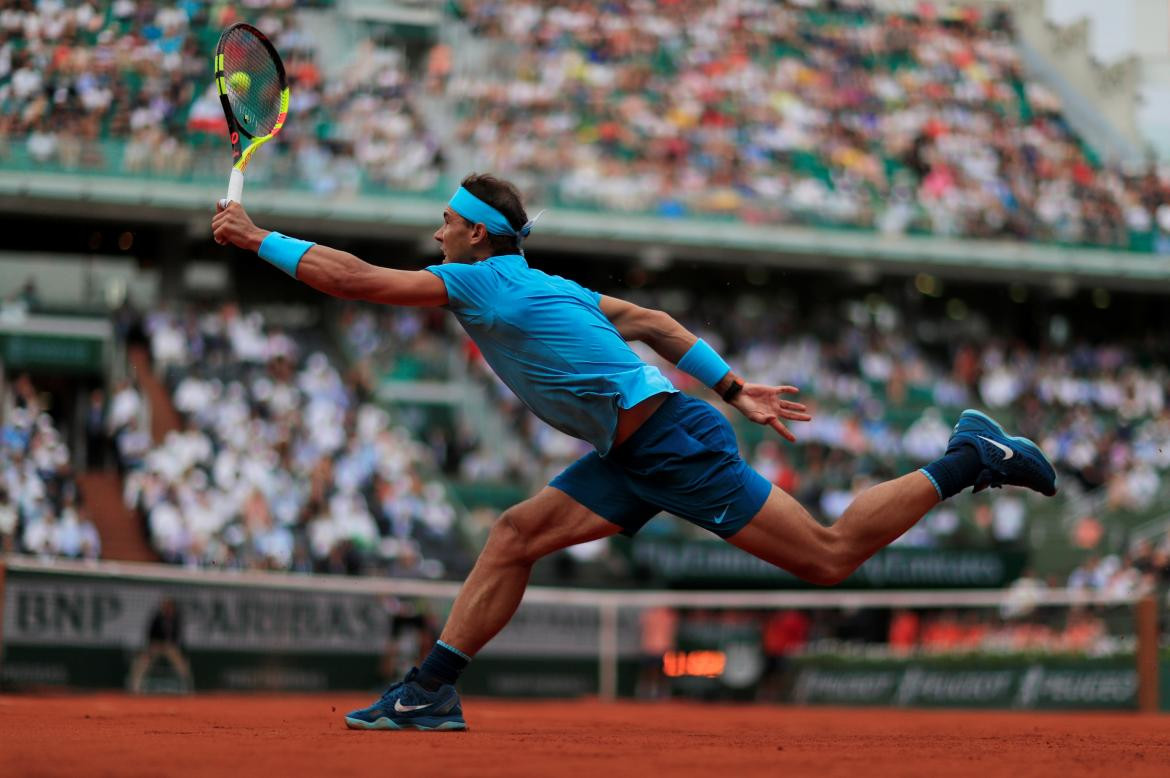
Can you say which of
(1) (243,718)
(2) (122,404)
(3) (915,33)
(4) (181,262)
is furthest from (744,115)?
(1) (243,718)

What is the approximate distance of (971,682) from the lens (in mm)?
16906

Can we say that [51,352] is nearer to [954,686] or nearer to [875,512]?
[954,686]

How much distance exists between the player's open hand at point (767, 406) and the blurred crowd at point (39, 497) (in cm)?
1213

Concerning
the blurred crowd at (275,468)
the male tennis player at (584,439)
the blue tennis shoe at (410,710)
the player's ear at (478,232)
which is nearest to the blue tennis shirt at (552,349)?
the male tennis player at (584,439)

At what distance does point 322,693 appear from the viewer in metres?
15.7

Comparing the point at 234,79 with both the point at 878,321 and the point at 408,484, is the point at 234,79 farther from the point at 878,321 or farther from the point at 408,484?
the point at 878,321

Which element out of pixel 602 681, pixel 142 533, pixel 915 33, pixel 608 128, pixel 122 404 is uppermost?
pixel 915 33

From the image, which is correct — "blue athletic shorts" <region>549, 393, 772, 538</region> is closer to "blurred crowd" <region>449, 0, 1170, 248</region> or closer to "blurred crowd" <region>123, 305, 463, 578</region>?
"blurred crowd" <region>123, 305, 463, 578</region>

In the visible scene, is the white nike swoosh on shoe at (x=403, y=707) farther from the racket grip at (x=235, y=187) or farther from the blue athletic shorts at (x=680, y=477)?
the racket grip at (x=235, y=187)

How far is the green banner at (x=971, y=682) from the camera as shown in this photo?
1583 cm

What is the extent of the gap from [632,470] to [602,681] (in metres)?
11.1

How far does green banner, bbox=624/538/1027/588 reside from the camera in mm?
20578

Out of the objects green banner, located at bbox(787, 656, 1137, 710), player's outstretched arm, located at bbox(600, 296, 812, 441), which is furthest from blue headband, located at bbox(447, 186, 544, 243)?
green banner, located at bbox(787, 656, 1137, 710)

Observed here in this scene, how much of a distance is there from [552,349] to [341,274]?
86cm
